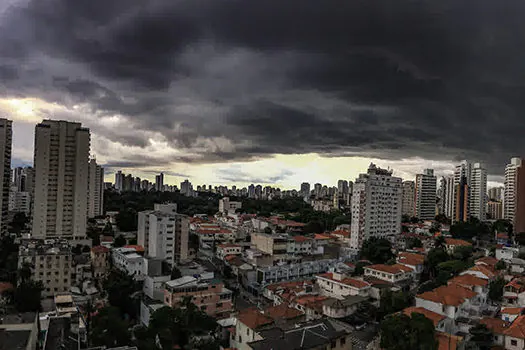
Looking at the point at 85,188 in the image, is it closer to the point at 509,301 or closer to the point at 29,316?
the point at 29,316

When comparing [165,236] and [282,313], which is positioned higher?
[165,236]

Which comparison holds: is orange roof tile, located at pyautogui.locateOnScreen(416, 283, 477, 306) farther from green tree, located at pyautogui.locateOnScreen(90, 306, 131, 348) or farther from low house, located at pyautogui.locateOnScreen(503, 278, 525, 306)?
green tree, located at pyautogui.locateOnScreen(90, 306, 131, 348)

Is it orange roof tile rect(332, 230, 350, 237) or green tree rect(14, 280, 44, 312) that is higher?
orange roof tile rect(332, 230, 350, 237)


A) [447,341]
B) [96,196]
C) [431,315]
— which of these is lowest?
[447,341]

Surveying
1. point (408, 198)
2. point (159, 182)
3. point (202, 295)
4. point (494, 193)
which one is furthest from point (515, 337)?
point (159, 182)

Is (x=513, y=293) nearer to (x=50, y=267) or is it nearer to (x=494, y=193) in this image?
(x=50, y=267)

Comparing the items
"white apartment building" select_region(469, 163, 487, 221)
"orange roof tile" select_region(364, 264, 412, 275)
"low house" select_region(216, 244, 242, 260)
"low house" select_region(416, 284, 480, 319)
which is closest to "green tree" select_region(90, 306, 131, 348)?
"low house" select_region(416, 284, 480, 319)

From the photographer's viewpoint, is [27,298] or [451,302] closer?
[451,302]
